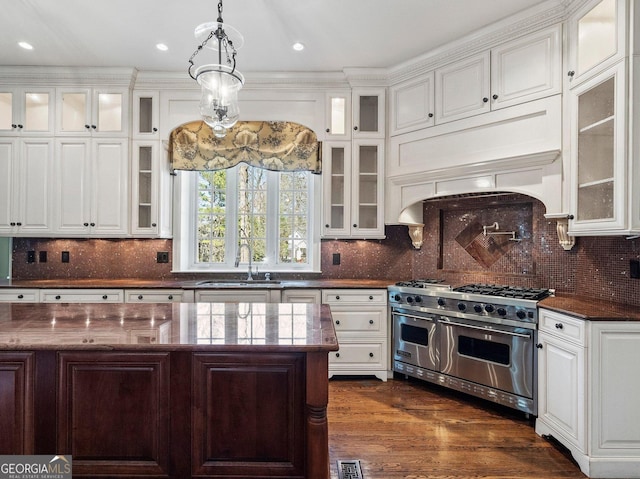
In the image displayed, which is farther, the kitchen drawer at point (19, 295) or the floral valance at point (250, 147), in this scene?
the floral valance at point (250, 147)

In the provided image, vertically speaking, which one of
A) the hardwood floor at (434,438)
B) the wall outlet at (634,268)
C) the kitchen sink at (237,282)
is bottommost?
the hardwood floor at (434,438)

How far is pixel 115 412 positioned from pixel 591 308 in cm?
271

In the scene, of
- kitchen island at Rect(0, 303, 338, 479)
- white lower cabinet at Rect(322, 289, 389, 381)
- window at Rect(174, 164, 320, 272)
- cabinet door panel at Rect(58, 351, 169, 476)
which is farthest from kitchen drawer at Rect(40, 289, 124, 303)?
white lower cabinet at Rect(322, 289, 389, 381)

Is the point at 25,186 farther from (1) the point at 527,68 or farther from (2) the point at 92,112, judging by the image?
(1) the point at 527,68

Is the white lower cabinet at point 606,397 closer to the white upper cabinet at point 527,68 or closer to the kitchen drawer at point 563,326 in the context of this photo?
the kitchen drawer at point 563,326

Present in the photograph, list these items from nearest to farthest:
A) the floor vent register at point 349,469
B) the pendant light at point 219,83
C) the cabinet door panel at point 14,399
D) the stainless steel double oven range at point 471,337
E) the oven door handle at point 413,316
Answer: the cabinet door panel at point 14,399, the pendant light at point 219,83, the floor vent register at point 349,469, the stainless steel double oven range at point 471,337, the oven door handle at point 413,316

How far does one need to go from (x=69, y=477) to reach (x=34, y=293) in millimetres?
2368

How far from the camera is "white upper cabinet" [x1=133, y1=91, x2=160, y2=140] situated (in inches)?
140

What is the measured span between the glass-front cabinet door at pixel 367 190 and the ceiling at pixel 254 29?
2.74 ft

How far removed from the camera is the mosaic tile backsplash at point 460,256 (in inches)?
101

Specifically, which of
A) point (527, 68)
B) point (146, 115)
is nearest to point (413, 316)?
point (527, 68)

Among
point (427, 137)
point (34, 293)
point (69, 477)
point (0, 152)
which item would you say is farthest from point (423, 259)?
point (0, 152)

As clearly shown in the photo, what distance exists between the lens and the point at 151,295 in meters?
3.29

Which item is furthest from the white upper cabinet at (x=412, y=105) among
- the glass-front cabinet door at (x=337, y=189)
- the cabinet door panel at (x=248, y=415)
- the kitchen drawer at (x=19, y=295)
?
the kitchen drawer at (x=19, y=295)
